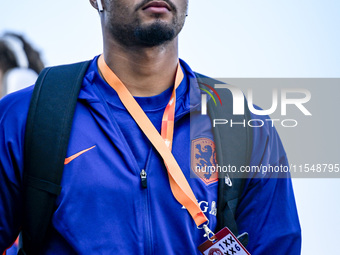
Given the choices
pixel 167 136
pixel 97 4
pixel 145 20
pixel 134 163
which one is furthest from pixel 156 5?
pixel 134 163

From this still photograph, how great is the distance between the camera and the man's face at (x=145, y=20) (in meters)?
2.51

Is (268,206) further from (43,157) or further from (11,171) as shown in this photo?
(11,171)

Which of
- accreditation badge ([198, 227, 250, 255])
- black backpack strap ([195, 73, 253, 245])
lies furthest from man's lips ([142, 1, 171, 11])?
accreditation badge ([198, 227, 250, 255])

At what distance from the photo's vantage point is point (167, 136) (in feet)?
8.13

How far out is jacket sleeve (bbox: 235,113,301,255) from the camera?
2559 millimetres

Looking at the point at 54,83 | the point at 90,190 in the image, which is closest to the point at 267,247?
the point at 90,190

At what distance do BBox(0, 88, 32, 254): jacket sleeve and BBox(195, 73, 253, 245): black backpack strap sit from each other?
0.84 m

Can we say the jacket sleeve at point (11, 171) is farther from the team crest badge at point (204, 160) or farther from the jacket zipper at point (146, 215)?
the team crest badge at point (204, 160)

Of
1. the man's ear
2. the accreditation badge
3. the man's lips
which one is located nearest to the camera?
the accreditation badge

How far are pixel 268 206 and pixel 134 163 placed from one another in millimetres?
678

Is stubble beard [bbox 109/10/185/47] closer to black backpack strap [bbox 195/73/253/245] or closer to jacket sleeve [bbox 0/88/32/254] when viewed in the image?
black backpack strap [bbox 195/73/253/245]

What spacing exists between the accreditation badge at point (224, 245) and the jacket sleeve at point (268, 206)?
19 cm

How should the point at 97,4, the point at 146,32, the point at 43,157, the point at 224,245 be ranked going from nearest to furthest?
the point at 43,157
the point at 224,245
the point at 146,32
the point at 97,4

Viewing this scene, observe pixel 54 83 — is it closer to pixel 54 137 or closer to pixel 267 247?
pixel 54 137
